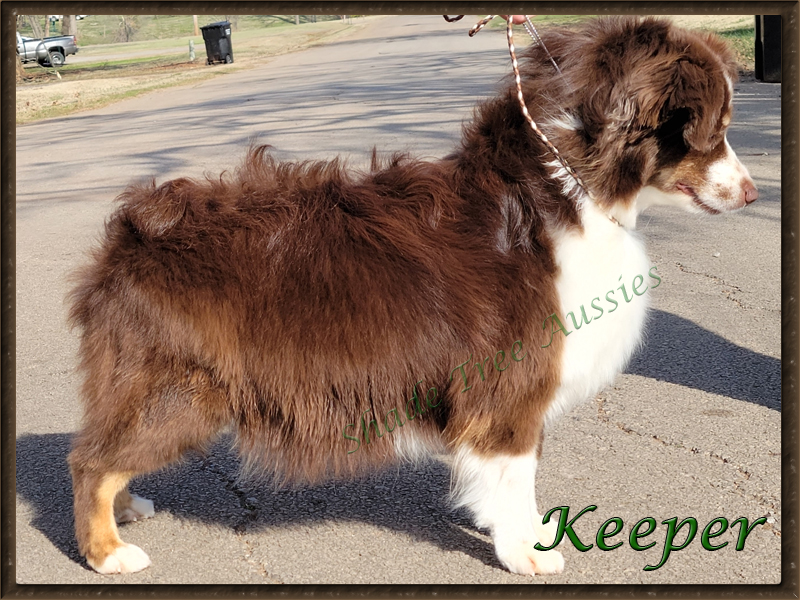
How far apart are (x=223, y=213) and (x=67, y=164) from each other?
960 centimetres

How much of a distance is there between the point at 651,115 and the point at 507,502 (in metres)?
1.40

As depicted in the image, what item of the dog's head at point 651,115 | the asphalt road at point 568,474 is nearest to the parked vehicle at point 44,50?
the asphalt road at point 568,474

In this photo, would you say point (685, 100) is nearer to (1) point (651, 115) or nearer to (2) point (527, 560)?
(1) point (651, 115)

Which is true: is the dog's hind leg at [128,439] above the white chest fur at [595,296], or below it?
below

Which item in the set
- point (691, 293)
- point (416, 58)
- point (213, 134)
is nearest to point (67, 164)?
point (213, 134)

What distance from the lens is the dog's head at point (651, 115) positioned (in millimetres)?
2654

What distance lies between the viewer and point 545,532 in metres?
3.19

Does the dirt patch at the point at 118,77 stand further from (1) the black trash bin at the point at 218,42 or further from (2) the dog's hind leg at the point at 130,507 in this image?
(2) the dog's hind leg at the point at 130,507

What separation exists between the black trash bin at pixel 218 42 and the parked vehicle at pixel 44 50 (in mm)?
9130

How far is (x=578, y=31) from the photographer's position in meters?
2.92

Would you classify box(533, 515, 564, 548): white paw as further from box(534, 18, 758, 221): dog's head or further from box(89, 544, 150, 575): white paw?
box(89, 544, 150, 575): white paw

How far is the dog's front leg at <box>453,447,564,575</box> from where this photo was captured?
2.93 m

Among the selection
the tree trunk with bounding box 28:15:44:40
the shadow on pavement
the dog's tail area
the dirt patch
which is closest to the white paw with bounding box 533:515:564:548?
the shadow on pavement
